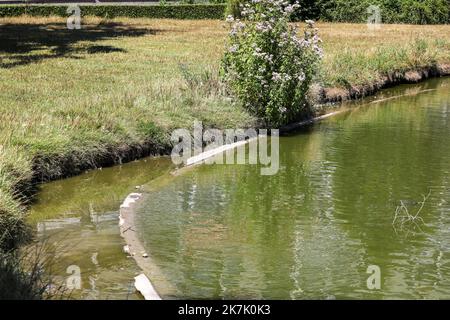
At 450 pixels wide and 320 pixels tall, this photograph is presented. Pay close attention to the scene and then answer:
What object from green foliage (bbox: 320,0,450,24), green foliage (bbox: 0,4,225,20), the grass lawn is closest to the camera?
the grass lawn

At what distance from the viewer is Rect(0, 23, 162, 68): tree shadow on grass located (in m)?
26.0

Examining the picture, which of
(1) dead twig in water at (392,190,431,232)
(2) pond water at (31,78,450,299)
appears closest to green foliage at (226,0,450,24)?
(2) pond water at (31,78,450,299)

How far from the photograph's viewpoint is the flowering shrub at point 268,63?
54.5ft

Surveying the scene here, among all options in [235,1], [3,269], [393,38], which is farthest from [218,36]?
[3,269]

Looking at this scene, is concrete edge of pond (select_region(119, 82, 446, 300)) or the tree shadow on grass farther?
the tree shadow on grass

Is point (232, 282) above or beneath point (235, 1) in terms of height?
beneath

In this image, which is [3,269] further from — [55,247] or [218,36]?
[218,36]

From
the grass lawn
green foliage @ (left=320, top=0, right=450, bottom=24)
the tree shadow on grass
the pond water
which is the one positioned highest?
green foliage @ (left=320, top=0, right=450, bottom=24)

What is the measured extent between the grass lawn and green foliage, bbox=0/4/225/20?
19.6 ft

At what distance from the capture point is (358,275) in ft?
29.1

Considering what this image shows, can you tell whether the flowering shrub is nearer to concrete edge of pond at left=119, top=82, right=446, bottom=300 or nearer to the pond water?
concrete edge of pond at left=119, top=82, right=446, bottom=300

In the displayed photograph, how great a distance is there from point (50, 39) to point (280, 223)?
22.5 metres

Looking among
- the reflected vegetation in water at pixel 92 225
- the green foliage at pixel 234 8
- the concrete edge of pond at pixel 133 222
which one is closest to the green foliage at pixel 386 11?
the green foliage at pixel 234 8

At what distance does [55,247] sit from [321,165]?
5777 millimetres
